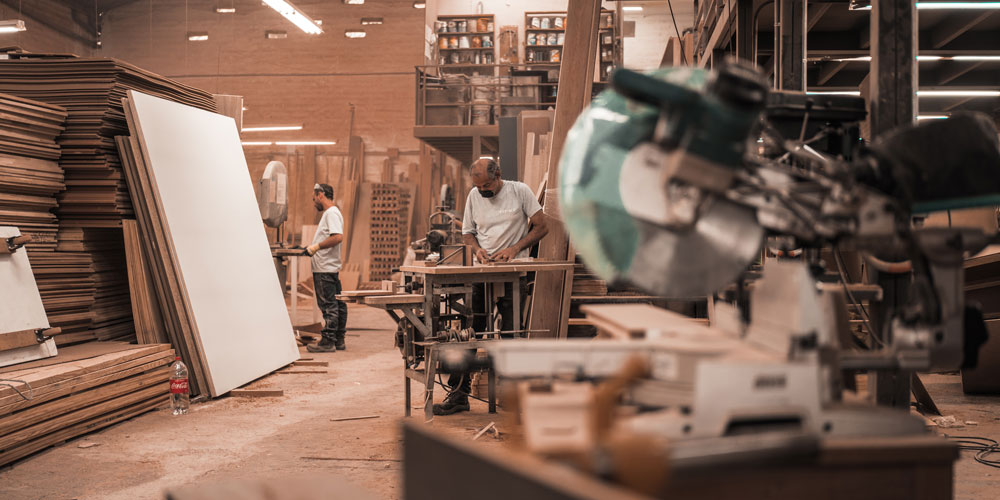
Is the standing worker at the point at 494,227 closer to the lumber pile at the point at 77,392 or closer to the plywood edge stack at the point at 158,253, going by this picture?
the plywood edge stack at the point at 158,253

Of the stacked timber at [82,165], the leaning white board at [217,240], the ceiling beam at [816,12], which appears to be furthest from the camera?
the ceiling beam at [816,12]

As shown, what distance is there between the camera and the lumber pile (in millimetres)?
3824

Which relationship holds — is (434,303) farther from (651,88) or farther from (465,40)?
(465,40)

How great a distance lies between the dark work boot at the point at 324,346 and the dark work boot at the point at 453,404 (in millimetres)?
3193

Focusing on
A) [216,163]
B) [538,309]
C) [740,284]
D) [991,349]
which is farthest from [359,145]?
[740,284]

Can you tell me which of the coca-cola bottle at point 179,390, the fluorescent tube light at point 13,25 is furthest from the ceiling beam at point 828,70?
the fluorescent tube light at point 13,25

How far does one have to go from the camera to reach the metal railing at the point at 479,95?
1123 cm

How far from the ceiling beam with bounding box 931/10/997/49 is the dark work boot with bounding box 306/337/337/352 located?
641cm

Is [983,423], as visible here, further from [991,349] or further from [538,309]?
[538,309]

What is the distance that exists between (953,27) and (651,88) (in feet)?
21.7

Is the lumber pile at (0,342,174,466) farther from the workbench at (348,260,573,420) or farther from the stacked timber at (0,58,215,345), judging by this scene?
the workbench at (348,260,573,420)

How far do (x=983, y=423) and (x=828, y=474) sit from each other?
426 cm

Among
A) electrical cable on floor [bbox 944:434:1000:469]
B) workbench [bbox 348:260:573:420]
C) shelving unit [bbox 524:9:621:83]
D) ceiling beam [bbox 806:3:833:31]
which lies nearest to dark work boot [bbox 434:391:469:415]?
workbench [bbox 348:260:573:420]

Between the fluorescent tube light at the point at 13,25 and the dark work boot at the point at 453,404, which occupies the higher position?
the fluorescent tube light at the point at 13,25
